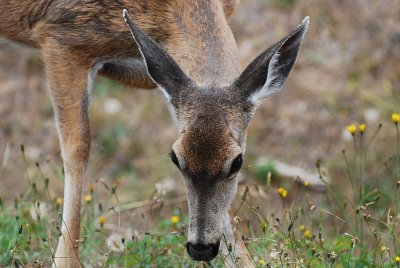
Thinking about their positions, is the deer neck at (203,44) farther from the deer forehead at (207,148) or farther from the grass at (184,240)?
the grass at (184,240)

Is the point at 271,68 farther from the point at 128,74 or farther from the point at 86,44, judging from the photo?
the point at 128,74

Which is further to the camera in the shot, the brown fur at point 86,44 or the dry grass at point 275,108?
the dry grass at point 275,108

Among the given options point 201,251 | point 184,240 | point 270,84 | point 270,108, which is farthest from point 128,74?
point 270,108

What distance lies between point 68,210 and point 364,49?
5.80 m

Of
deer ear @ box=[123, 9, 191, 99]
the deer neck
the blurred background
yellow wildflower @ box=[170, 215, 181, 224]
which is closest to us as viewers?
deer ear @ box=[123, 9, 191, 99]

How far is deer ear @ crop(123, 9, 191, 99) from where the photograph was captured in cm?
519

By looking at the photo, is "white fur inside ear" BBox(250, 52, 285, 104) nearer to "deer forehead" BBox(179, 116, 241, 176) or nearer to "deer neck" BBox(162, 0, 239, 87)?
"deer neck" BBox(162, 0, 239, 87)

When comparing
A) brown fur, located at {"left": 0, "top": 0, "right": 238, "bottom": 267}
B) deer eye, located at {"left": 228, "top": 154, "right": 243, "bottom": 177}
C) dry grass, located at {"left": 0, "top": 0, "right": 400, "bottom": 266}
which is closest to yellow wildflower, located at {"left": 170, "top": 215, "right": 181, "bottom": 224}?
brown fur, located at {"left": 0, "top": 0, "right": 238, "bottom": 267}

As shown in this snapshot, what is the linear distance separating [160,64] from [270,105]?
5255mm

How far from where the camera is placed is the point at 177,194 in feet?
31.6

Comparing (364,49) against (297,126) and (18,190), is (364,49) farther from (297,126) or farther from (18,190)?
(18,190)

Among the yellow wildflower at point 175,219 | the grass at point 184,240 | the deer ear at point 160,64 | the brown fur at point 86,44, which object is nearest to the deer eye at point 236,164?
the grass at point 184,240

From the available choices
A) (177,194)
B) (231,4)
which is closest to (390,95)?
(177,194)

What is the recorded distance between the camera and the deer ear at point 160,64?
5191mm
